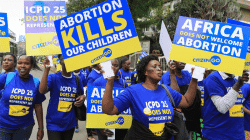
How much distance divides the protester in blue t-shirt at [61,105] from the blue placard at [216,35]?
178 cm

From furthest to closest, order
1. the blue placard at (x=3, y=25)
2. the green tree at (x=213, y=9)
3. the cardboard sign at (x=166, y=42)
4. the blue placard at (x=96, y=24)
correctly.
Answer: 1. the green tree at (x=213, y=9)
2. the blue placard at (x=3, y=25)
3. the cardboard sign at (x=166, y=42)
4. the blue placard at (x=96, y=24)

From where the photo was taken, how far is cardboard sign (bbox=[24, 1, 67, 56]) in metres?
3.15

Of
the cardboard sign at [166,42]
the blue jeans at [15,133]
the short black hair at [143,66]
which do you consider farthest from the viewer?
the blue jeans at [15,133]

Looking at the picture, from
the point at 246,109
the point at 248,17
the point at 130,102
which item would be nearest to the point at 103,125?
the point at 130,102

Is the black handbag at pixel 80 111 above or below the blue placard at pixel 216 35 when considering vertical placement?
below

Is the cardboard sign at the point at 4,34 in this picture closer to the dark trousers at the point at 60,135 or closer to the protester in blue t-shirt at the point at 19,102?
the protester in blue t-shirt at the point at 19,102

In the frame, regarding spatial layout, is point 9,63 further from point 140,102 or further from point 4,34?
point 140,102

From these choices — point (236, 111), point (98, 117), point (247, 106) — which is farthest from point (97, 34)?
point (247, 106)

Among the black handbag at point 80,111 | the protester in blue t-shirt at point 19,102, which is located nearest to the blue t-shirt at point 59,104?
the black handbag at point 80,111

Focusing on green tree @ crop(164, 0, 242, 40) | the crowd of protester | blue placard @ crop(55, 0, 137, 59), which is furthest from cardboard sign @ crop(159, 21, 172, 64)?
green tree @ crop(164, 0, 242, 40)

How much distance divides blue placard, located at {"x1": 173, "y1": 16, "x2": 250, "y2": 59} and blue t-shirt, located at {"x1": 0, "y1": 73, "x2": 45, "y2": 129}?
224 cm

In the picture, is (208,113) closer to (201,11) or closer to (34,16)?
(34,16)

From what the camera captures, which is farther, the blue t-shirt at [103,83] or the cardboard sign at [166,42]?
the blue t-shirt at [103,83]

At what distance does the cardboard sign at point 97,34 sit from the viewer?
240 centimetres
